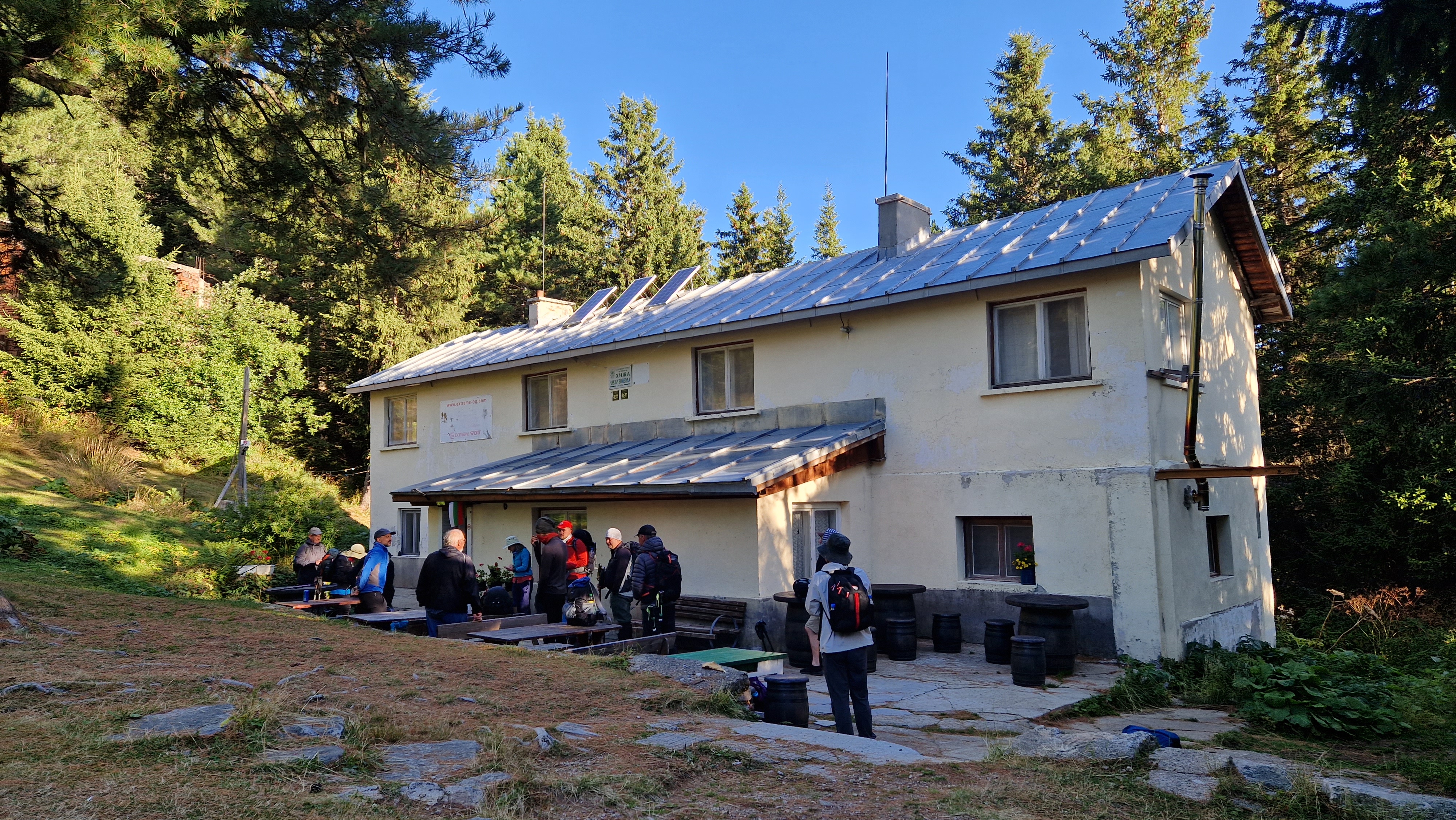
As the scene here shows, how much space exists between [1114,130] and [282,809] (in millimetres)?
32938

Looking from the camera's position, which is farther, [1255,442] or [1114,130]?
[1114,130]

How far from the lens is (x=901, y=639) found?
11906mm

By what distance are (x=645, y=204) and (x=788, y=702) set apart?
3731cm

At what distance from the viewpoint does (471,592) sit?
1149 centimetres

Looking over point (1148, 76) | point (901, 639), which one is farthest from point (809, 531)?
point (1148, 76)

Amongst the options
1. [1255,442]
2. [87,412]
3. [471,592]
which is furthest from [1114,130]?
[87,412]

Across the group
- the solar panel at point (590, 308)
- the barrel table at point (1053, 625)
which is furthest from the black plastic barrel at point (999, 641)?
the solar panel at point (590, 308)

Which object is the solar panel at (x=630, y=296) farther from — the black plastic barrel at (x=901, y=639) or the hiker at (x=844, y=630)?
the hiker at (x=844, y=630)

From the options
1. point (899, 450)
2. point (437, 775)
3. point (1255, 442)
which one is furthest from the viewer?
point (1255, 442)

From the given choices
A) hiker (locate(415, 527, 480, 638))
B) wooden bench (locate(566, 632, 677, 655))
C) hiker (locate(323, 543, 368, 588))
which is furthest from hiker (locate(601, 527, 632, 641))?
hiker (locate(323, 543, 368, 588))

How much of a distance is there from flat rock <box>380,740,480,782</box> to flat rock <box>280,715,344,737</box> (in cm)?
34

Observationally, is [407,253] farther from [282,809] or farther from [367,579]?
[282,809]

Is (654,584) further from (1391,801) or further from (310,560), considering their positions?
(1391,801)

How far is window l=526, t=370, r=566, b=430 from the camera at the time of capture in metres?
18.9
